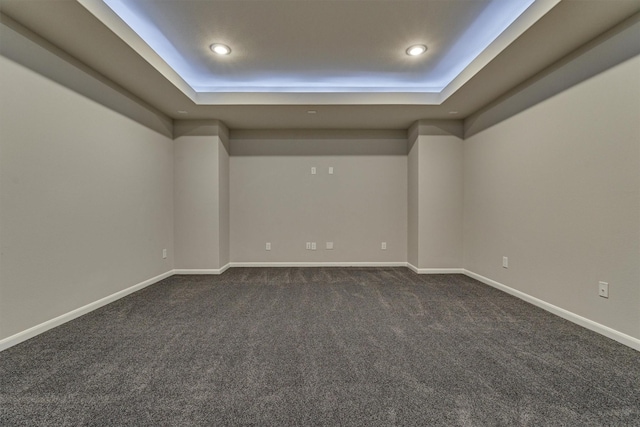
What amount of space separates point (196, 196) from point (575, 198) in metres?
4.62

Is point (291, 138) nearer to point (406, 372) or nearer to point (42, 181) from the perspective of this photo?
point (42, 181)

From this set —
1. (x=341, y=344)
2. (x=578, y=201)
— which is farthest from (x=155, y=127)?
(x=578, y=201)

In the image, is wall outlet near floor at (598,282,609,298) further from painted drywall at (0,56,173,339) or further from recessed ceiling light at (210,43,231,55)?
painted drywall at (0,56,173,339)

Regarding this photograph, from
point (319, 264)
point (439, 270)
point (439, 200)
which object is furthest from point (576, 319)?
point (319, 264)

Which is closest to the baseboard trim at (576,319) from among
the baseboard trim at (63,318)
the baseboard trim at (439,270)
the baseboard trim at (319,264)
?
the baseboard trim at (439,270)

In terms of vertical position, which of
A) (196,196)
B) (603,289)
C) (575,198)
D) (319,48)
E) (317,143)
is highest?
(319,48)

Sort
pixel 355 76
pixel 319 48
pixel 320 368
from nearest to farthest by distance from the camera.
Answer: pixel 320 368 < pixel 319 48 < pixel 355 76

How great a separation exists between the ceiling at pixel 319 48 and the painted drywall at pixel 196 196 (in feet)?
1.08

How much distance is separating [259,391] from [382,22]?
2.97 m

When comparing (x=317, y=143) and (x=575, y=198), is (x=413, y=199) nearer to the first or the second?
(x=317, y=143)

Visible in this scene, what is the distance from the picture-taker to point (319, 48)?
2.85 metres

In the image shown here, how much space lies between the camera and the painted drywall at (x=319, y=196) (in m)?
4.80

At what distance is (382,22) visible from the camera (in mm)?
2436

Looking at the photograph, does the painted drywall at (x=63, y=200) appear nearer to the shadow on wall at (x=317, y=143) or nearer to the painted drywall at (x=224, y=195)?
the painted drywall at (x=224, y=195)
